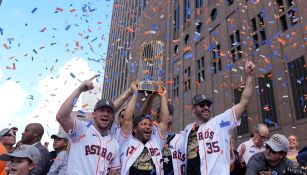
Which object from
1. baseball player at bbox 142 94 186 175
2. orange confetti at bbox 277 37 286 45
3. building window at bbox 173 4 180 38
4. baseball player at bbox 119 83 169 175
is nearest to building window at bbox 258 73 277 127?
orange confetti at bbox 277 37 286 45

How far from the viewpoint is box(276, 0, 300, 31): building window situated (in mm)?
18734

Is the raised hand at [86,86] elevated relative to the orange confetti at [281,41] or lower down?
lower down

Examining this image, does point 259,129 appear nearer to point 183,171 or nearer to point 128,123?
point 183,171

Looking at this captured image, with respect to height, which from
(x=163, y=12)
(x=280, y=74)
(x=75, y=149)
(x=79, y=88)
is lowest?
(x=75, y=149)

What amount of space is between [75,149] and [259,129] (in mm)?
3906

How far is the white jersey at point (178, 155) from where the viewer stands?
4.47 meters

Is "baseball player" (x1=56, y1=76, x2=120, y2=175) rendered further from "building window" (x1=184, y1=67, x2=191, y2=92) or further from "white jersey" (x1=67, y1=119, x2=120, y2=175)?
"building window" (x1=184, y1=67, x2=191, y2=92)

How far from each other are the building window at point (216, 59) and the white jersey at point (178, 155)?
23288mm

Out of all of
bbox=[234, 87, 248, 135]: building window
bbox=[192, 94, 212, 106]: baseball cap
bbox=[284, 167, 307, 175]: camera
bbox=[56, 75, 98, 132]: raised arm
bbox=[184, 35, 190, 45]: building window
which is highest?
bbox=[184, 35, 190, 45]: building window

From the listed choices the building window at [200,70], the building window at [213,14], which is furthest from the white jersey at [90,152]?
the building window at [213,14]

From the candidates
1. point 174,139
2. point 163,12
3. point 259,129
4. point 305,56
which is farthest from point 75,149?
point 163,12

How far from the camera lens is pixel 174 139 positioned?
191 inches

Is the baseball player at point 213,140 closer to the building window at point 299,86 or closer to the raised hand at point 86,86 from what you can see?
the raised hand at point 86,86

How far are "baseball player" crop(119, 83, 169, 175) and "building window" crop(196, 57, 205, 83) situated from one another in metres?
26.1
